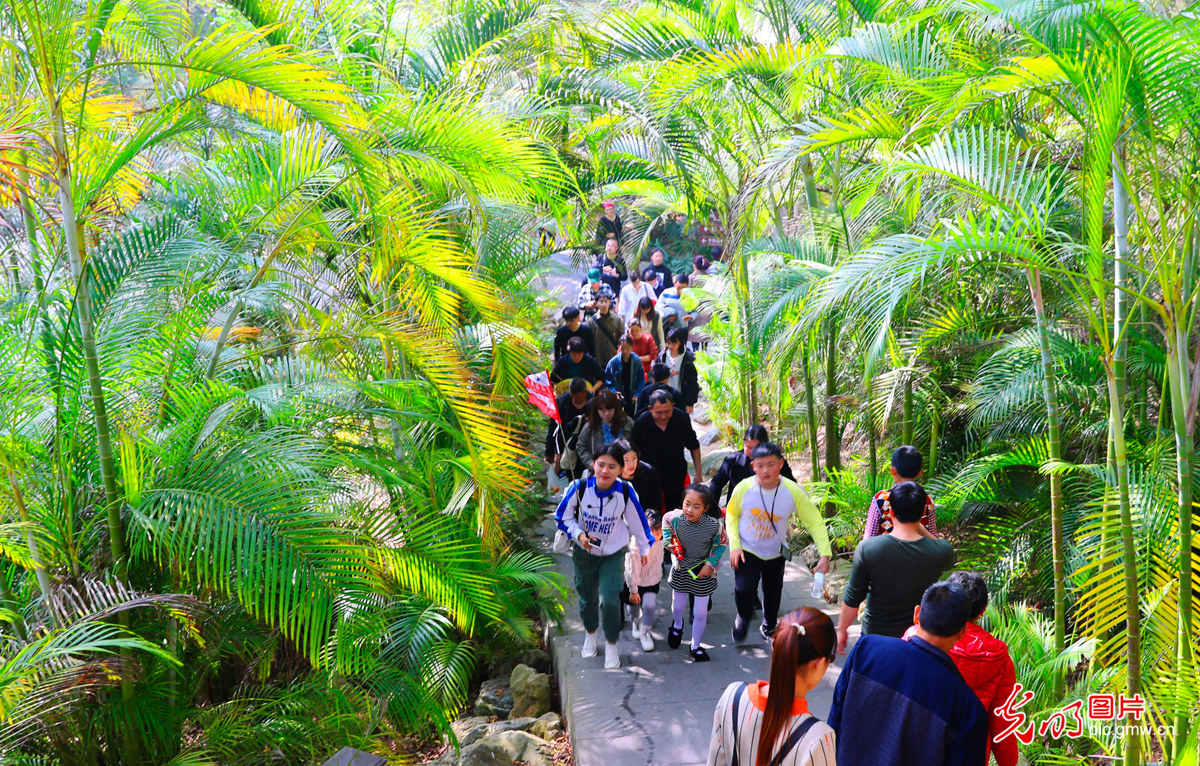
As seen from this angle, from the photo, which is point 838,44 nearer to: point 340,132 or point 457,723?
point 340,132

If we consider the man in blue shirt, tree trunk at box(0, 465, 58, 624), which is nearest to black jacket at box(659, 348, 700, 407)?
the man in blue shirt

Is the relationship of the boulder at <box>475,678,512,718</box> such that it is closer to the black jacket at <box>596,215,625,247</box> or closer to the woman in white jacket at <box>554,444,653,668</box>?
the woman in white jacket at <box>554,444,653,668</box>

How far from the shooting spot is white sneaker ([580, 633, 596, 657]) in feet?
19.5

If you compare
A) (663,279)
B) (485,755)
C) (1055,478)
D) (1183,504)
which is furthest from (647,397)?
(663,279)

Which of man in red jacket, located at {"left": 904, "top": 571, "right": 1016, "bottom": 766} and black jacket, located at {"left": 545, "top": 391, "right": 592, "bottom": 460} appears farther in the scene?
A: black jacket, located at {"left": 545, "top": 391, "right": 592, "bottom": 460}

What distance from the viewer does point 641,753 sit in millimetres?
4840

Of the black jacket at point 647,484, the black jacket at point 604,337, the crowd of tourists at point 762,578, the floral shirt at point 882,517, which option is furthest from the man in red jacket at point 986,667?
the black jacket at point 604,337

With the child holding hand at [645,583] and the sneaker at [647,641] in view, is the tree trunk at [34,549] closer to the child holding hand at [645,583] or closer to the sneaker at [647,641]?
the child holding hand at [645,583]

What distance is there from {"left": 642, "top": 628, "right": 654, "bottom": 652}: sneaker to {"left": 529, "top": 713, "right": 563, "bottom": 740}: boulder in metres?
0.71

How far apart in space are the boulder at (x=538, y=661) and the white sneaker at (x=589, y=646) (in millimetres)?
631

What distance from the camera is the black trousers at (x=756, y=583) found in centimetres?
561

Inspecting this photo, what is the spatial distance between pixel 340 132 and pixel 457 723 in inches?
148

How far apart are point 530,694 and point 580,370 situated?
11.8ft

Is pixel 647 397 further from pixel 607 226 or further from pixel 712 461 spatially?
pixel 607 226
